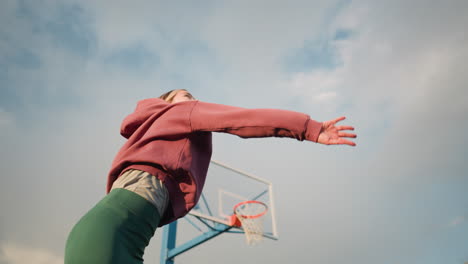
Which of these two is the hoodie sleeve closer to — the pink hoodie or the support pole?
the pink hoodie

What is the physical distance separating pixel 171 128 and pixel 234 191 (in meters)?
7.09

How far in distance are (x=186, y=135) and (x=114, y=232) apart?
1.49ft

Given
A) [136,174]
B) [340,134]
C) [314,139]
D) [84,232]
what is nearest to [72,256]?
[84,232]

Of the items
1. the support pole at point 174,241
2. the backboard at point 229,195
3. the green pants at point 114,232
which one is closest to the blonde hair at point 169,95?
the green pants at point 114,232

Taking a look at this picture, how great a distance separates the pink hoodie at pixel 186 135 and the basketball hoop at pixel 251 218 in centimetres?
577

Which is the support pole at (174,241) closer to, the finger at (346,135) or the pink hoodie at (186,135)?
the pink hoodie at (186,135)

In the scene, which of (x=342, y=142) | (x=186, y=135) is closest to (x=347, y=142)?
(x=342, y=142)

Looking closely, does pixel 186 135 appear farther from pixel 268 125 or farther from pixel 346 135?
pixel 346 135

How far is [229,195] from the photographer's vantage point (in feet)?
25.9

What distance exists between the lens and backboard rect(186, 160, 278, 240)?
23.8ft

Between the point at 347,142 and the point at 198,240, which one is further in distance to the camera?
the point at 198,240

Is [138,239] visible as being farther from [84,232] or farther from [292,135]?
[292,135]

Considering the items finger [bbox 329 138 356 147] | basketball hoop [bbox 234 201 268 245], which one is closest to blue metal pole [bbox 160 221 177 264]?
basketball hoop [bbox 234 201 268 245]

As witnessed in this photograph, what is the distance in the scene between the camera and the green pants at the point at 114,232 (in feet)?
2.61
